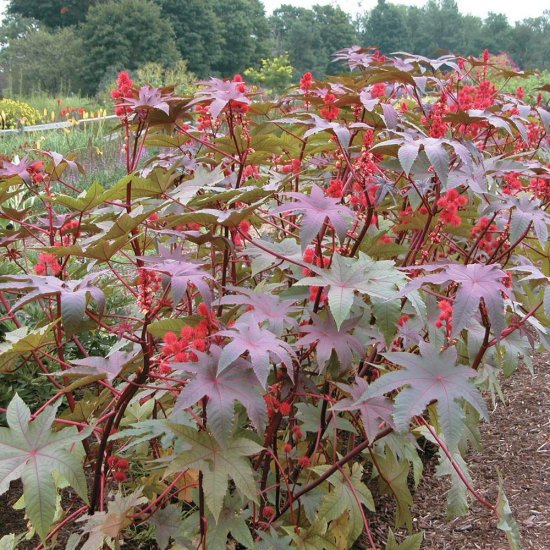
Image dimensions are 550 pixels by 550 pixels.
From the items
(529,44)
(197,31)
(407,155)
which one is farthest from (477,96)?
(529,44)

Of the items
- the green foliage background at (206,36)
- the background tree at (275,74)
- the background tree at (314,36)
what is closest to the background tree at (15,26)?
the green foliage background at (206,36)

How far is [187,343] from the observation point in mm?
1222

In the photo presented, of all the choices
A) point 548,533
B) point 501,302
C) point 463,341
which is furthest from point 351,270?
point 548,533

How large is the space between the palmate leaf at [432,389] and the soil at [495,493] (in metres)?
1.09

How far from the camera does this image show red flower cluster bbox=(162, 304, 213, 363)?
46.3 inches

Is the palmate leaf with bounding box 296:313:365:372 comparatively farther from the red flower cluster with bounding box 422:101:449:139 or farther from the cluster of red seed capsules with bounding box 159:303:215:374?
the red flower cluster with bounding box 422:101:449:139

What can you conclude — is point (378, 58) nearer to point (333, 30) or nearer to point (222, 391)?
point (222, 391)

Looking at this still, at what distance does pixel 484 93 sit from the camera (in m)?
2.59

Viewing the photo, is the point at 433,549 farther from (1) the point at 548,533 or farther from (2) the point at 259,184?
(2) the point at 259,184

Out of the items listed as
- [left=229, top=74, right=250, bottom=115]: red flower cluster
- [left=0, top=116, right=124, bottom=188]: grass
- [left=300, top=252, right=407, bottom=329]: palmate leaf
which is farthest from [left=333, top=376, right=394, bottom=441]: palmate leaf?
[left=0, top=116, right=124, bottom=188]: grass

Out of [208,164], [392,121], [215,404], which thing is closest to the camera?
[215,404]

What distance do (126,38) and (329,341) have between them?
33707mm

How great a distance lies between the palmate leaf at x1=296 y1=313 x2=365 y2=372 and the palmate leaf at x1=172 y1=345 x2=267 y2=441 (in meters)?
0.18

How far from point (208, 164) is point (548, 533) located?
173 cm
